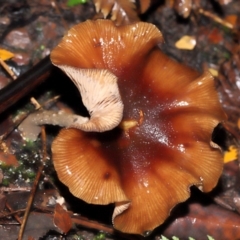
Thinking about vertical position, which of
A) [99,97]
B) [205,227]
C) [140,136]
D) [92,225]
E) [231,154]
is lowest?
[205,227]

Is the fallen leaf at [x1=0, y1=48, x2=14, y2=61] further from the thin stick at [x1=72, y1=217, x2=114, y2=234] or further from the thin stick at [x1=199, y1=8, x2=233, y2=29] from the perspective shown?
the thin stick at [x1=199, y1=8, x2=233, y2=29]

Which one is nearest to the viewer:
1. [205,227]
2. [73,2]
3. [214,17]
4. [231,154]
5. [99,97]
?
[99,97]

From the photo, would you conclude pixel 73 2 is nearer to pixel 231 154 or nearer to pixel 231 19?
pixel 231 19

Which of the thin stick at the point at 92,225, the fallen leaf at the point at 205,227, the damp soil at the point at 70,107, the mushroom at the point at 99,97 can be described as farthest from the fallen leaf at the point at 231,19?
the thin stick at the point at 92,225

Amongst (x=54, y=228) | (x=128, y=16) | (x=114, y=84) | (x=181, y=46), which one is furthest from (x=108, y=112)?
(x=181, y=46)

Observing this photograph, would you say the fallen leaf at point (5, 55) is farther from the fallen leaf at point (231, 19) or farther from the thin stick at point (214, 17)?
the fallen leaf at point (231, 19)

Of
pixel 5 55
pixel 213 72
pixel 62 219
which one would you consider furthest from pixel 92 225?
pixel 213 72

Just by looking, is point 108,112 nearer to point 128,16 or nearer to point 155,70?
point 155,70
